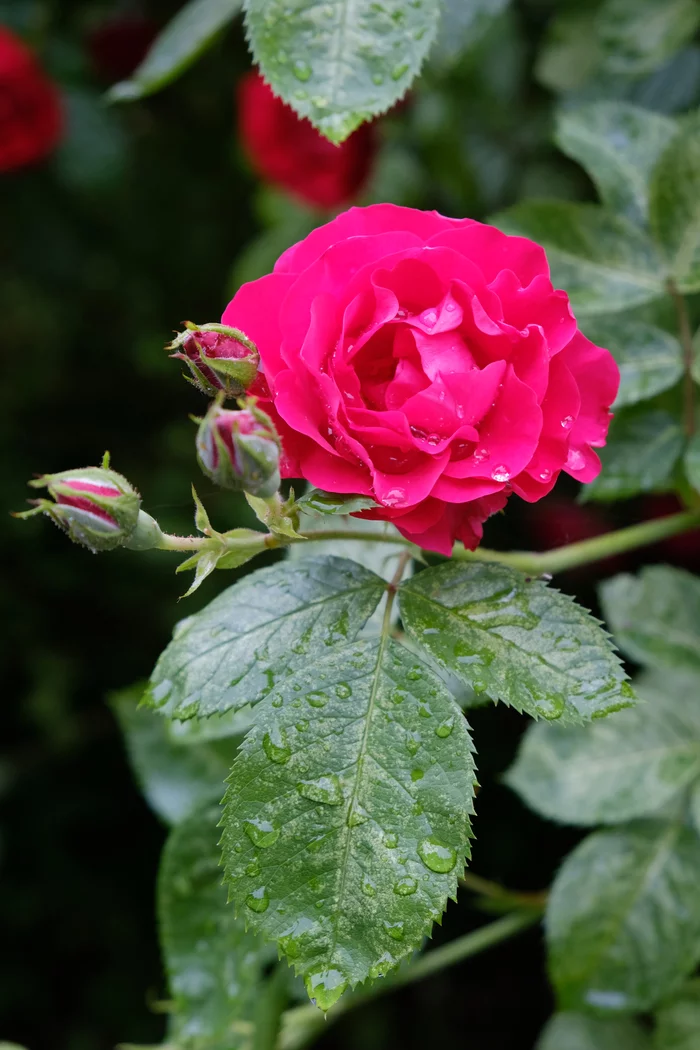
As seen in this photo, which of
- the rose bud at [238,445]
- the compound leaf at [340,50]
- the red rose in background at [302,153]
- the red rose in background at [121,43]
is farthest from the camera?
the red rose in background at [121,43]

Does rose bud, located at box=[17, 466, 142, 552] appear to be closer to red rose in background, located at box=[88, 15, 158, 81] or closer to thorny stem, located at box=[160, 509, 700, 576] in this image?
thorny stem, located at box=[160, 509, 700, 576]

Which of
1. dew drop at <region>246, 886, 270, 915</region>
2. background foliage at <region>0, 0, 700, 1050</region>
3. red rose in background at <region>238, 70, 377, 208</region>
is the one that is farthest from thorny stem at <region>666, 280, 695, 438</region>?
red rose in background at <region>238, 70, 377, 208</region>

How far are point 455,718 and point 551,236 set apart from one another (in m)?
0.61

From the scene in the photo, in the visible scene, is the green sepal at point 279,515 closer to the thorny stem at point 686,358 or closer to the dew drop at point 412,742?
the dew drop at point 412,742

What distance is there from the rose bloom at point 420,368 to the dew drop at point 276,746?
0.17 metres

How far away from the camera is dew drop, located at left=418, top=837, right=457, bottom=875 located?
0.67m

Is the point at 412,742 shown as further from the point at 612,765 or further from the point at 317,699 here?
the point at 612,765

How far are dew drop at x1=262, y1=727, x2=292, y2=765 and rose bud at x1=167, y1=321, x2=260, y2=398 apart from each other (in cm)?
24

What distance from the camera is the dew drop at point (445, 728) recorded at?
2.31 feet

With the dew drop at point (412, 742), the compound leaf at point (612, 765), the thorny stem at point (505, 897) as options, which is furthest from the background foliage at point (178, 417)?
the dew drop at point (412, 742)

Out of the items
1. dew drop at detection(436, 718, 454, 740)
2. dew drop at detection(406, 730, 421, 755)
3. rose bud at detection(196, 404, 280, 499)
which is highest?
rose bud at detection(196, 404, 280, 499)

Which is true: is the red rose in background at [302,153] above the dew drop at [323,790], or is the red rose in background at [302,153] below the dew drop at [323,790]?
below

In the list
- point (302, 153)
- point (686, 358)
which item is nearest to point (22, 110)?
point (302, 153)

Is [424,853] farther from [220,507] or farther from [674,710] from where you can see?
[220,507]
